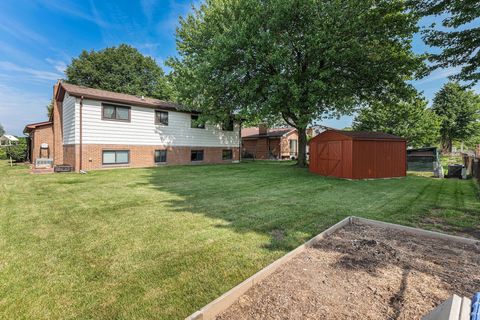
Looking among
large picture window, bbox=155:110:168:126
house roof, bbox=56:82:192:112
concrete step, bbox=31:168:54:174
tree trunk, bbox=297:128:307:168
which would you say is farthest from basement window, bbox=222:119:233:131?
concrete step, bbox=31:168:54:174

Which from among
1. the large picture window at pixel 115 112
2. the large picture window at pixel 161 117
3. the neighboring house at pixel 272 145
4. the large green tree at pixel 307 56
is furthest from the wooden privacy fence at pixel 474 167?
the large picture window at pixel 115 112

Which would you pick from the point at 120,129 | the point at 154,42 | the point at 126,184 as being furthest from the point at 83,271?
the point at 154,42

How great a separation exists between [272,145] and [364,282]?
29210 millimetres

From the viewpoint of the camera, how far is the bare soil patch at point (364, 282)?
95.2 inches

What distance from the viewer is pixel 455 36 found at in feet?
26.5

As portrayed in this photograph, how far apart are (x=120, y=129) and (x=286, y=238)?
1483 cm

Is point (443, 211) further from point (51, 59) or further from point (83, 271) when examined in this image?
point (51, 59)

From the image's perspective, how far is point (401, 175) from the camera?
13719 mm

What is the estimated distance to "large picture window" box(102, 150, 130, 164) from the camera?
50.1ft

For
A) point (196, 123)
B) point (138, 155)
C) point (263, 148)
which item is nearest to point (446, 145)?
point (263, 148)

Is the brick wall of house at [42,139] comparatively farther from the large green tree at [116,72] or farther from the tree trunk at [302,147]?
the tree trunk at [302,147]

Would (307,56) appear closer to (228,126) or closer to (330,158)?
(330,158)

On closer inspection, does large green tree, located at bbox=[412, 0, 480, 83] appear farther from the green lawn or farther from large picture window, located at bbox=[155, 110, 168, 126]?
large picture window, located at bbox=[155, 110, 168, 126]

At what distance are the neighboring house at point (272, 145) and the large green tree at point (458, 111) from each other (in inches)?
985
